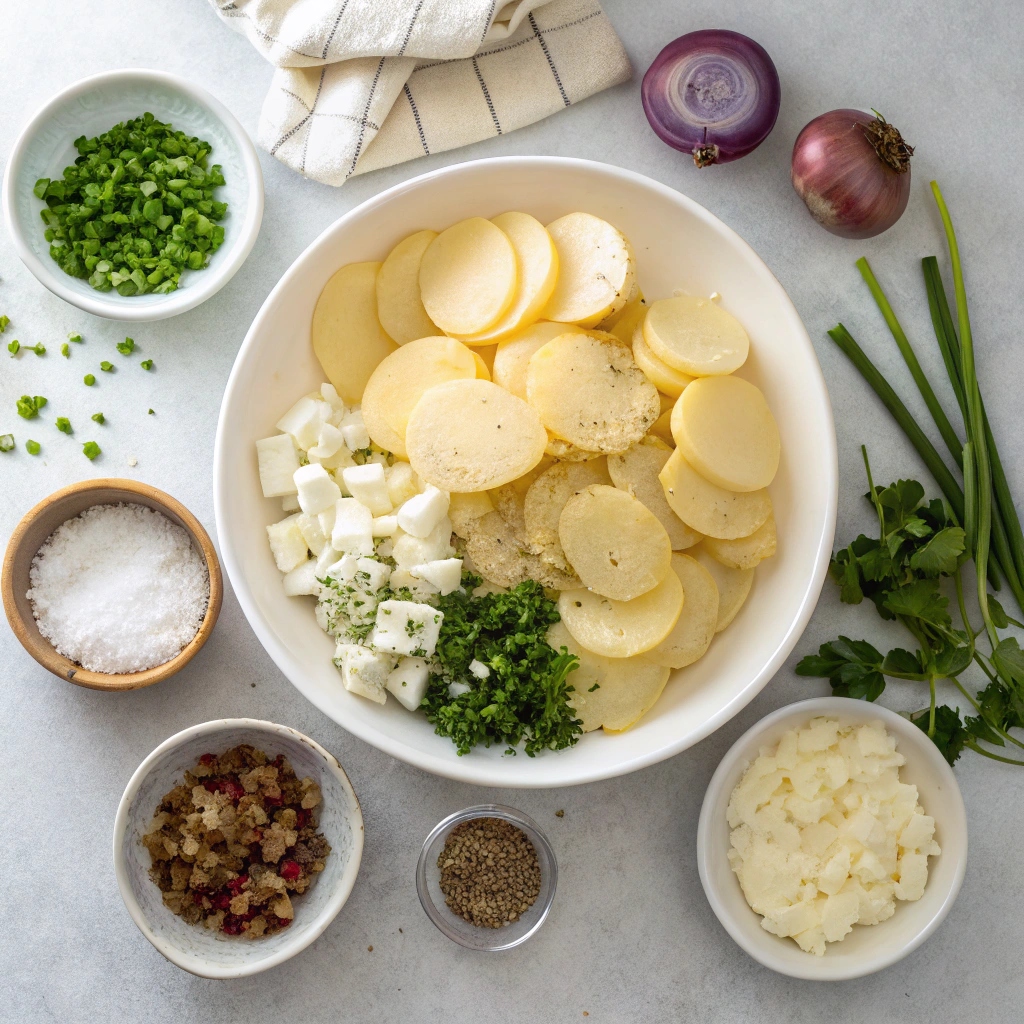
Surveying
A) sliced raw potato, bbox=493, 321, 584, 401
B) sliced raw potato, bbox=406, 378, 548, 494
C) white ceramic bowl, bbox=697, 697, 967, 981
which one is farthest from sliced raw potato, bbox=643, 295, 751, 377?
white ceramic bowl, bbox=697, 697, 967, 981

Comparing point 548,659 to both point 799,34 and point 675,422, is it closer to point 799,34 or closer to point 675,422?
point 675,422

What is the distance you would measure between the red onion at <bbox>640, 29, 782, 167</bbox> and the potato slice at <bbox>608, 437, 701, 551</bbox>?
2.35ft

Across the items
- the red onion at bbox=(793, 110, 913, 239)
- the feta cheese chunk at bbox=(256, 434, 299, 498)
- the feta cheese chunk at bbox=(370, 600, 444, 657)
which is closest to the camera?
the feta cheese chunk at bbox=(370, 600, 444, 657)

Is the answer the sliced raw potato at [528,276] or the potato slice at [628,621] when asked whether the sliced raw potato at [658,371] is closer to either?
the sliced raw potato at [528,276]

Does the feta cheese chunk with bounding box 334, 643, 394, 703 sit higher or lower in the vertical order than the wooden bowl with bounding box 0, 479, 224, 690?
lower

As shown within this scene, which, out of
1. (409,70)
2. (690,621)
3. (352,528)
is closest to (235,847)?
(352,528)

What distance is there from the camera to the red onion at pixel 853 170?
192cm

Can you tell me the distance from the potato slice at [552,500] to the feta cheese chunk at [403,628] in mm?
279

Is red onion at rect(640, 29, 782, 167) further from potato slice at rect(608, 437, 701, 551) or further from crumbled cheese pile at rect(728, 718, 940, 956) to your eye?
crumbled cheese pile at rect(728, 718, 940, 956)

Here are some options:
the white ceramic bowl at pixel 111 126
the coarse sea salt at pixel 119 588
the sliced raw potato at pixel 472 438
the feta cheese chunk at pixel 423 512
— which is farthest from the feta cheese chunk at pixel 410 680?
the white ceramic bowl at pixel 111 126

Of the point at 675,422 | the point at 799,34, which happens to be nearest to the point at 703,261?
the point at 675,422

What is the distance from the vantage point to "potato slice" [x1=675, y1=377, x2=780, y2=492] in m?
1.72

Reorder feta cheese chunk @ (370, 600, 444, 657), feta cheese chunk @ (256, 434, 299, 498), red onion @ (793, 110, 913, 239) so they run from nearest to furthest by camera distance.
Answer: feta cheese chunk @ (370, 600, 444, 657), feta cheese chunk @ (256, 434, 299, 498), red onion @ (793, 110, 913, 239)

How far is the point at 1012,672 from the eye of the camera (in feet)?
5.94
